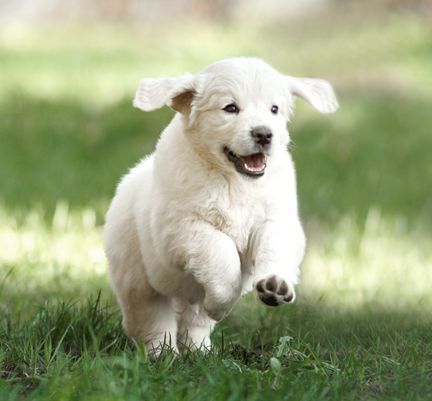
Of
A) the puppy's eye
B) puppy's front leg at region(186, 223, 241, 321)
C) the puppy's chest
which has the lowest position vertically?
puppy's front leg at region(186, 223, 241, 321)

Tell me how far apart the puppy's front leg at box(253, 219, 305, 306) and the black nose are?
13.5 inches

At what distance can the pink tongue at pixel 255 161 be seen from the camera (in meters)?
4.50

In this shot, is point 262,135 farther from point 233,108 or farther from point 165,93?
point 165,93

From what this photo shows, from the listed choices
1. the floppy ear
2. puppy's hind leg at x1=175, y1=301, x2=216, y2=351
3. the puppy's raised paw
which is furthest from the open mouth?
puppy's hind leg at x1=175, y1=301, x2=216, y2=351

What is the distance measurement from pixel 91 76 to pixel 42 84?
Answer: 66 cm

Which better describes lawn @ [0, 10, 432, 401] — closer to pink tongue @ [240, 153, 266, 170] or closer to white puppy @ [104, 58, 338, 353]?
white puppy @ [104, 58, 338, 353]

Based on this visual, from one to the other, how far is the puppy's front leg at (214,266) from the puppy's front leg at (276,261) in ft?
0.33

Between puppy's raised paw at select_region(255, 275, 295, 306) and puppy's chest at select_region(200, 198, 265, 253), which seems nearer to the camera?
puppy's raised paw at select_region(255, 275, 295, 306)

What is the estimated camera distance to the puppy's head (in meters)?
4.45

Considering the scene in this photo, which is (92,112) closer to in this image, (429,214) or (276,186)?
(429,214)

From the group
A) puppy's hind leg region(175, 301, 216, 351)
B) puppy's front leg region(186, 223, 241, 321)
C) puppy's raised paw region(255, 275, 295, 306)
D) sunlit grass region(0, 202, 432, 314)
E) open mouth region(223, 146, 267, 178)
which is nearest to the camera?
puppy's raised paw region(255, 275, 295, 306)

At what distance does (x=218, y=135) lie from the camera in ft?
14.9

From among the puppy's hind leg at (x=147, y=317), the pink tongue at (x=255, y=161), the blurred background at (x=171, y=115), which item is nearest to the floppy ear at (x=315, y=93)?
the blurred background at (x=171, y=115)

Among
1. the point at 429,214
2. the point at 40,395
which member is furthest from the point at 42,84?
the point at 40,395
